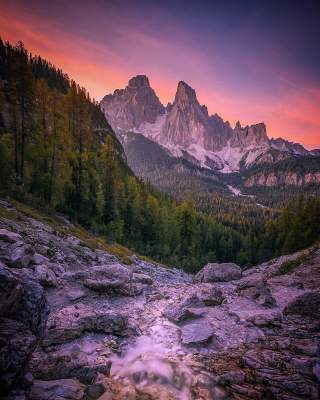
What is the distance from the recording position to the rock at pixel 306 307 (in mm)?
15141

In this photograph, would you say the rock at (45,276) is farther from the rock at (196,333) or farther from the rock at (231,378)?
the rock at (231,378)

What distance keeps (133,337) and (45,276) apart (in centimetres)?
599

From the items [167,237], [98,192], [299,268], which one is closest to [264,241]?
[167,237]

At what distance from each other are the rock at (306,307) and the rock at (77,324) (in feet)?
36.0

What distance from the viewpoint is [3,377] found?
19.9 ft

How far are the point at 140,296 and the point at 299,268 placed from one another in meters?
19.8

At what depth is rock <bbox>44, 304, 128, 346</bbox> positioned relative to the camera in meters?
10.3

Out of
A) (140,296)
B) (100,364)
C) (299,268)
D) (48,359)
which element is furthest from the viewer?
(299,268)

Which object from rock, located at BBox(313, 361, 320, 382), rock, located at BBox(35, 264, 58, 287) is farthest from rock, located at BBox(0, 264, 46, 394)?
rock, located at BBox(313, 361, 320, 382)

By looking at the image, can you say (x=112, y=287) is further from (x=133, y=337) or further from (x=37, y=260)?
(x=37, y=260)

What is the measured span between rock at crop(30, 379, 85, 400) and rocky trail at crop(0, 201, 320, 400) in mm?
30

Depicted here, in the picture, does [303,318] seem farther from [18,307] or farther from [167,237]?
[167,237]

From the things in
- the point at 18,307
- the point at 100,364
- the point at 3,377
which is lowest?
the point at 100,364

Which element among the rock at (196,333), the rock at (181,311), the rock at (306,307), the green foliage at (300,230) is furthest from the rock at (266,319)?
the green foliage at (300,230)
